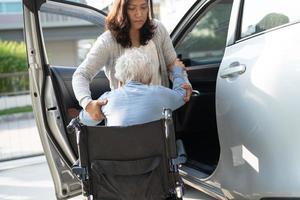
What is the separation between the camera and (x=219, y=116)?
2.19m

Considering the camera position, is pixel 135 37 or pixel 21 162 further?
pixel 21 162

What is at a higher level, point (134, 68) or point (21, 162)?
point (134, 68)

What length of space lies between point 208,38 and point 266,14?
69.5 inches

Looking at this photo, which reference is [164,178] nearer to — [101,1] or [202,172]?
[202,172]

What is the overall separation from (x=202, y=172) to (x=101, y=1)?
132cm

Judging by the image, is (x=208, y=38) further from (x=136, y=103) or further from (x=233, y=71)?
(x=136, y=103)

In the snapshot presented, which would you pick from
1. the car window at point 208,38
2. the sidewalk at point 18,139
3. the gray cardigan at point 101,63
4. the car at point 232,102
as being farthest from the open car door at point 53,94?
the sidewalk at point 18,139

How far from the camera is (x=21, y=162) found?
463cm

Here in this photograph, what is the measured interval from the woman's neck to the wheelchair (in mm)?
460

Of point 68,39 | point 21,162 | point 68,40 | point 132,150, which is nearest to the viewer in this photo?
point 132,150

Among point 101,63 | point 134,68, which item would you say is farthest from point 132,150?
point 101,63

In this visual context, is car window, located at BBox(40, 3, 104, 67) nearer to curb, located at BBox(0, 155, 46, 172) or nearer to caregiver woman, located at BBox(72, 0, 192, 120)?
curb, located at BBox(0, 155, 46, 172)

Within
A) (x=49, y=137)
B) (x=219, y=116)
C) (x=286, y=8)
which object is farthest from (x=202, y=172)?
(x=286, y=8)

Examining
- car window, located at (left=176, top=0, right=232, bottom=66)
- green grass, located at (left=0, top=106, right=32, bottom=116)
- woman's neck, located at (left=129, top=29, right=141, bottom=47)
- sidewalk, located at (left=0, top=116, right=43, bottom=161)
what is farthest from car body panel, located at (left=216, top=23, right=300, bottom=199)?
green grass, located at (left=0, top=106, right=32, bottom=116)
